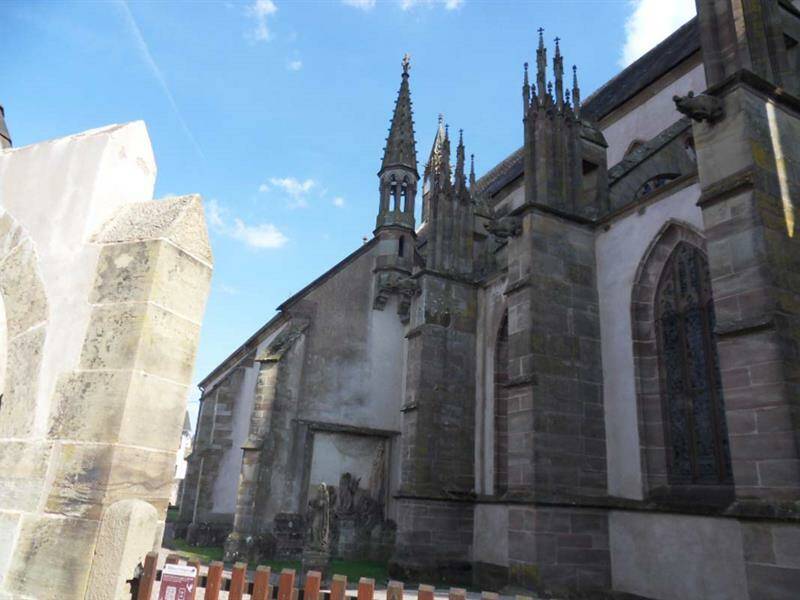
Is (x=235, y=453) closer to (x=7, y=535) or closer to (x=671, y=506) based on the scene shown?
(x=671, y=506)

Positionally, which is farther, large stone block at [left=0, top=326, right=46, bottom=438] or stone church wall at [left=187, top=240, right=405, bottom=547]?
stone church wall at [left=187, top=240, right=405, bottom=547]

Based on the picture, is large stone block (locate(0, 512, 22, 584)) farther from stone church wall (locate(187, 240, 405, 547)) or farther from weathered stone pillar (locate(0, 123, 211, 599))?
stone church wall (locate(187, 240, 405, 547))

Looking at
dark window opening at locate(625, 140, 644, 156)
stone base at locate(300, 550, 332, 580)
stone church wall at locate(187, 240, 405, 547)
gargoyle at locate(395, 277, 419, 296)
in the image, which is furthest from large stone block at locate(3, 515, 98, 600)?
dark window opening at locate(625, 140, 644, 156)

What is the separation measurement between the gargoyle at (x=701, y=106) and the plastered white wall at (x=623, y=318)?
1754mm

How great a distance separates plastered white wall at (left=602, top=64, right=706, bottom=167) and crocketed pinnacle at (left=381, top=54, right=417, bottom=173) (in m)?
6.07

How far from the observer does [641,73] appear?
16.7m

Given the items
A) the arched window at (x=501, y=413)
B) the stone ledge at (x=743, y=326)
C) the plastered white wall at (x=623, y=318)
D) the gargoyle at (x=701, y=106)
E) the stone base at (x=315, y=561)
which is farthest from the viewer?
the arched window at (x=501, y=413)

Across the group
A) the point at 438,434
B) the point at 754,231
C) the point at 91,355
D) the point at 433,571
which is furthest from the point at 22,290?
the point at 438,434

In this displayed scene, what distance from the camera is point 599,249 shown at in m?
10.7

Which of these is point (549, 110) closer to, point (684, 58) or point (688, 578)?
point (684, 58)

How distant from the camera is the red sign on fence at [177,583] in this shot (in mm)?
2641

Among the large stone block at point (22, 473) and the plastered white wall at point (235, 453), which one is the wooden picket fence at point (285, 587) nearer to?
the large stone block at point (22, 473)

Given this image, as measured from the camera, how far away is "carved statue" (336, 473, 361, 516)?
14.3 m

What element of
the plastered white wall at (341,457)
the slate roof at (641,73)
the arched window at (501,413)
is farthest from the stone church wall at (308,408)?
the slate roof at (641,73)
